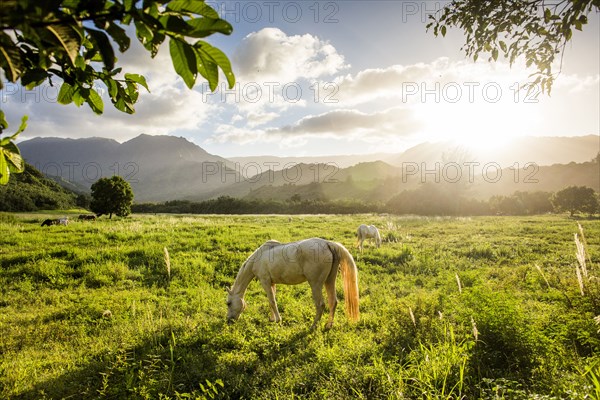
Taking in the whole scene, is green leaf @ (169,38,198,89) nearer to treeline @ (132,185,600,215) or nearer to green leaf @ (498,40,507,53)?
green leaf @ (498,40,507,53)

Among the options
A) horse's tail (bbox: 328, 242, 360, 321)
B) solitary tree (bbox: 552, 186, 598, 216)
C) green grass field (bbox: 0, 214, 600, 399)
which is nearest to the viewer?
green grass field (bbox: 0, 214, 600, 399)

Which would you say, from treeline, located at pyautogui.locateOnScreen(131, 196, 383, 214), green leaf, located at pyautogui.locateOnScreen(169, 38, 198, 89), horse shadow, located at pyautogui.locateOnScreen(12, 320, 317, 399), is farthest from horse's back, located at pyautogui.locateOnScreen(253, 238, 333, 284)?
treeline, located at pyautogui.locateOnScreen(131, 196, 383, 214)

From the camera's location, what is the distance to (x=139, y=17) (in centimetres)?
127

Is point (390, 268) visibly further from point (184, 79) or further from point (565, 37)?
point (184, 79)

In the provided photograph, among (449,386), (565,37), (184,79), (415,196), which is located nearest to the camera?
(184,79)

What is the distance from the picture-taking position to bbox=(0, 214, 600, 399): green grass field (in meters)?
4.05

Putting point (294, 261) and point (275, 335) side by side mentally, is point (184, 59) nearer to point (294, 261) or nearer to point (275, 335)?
point (275, 335)

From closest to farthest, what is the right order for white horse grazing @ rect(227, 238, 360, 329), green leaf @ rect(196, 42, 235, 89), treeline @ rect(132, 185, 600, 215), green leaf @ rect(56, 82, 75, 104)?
green leaf @ rect(196, 42, 235, 89), green leaf @ rect(56, 82, 75, 104), white horse grazing @ rect(227, 238, 360, 329), treeline @ rect(132, 185, 600, 215)

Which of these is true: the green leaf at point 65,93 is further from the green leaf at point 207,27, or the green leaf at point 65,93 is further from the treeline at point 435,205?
the treeline at point 435,205

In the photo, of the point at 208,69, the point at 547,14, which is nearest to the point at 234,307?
the point at 208,69

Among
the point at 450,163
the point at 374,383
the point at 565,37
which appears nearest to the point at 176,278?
the point at 374,383

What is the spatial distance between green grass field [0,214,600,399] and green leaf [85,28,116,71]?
3.03 m

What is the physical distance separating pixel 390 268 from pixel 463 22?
939 cm

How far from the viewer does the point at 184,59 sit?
58.3 inches
